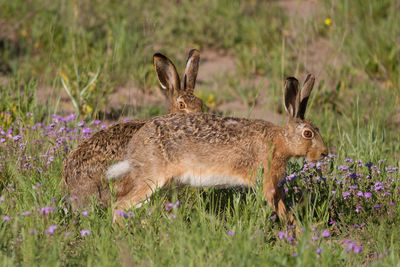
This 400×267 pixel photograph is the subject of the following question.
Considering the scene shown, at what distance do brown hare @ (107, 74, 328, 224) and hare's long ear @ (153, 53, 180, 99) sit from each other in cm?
200

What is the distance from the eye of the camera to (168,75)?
7379 millimetres

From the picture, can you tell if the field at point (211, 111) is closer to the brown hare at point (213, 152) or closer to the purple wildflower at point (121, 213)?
the purple wildflower at point (121, 213)

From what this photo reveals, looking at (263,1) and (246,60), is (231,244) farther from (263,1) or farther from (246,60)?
(263,1)

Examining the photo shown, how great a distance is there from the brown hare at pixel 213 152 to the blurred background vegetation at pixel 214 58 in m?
1.46

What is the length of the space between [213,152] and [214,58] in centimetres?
494

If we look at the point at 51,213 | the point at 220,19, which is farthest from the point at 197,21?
the point at 51,213

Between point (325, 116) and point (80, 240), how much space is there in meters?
3.75

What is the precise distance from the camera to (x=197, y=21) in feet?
32.7

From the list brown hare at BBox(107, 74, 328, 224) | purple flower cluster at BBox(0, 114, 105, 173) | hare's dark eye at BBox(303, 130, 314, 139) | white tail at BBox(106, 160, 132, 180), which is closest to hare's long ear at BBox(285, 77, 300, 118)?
brown hare at BBox(107, 74, 328, 224)

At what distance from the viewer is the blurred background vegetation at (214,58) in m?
7.36

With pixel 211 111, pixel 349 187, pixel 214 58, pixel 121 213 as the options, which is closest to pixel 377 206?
pixel 349 187

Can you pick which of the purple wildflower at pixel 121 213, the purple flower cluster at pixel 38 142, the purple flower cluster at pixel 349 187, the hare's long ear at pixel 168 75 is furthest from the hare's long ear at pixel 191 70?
the purple wildflower at pixel 121 213

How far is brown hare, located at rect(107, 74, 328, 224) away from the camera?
505 centimetres

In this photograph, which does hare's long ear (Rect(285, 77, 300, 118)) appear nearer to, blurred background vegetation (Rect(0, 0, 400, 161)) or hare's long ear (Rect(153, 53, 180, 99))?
blurred background vegetation (Rect(0, 0, 400, 161))
